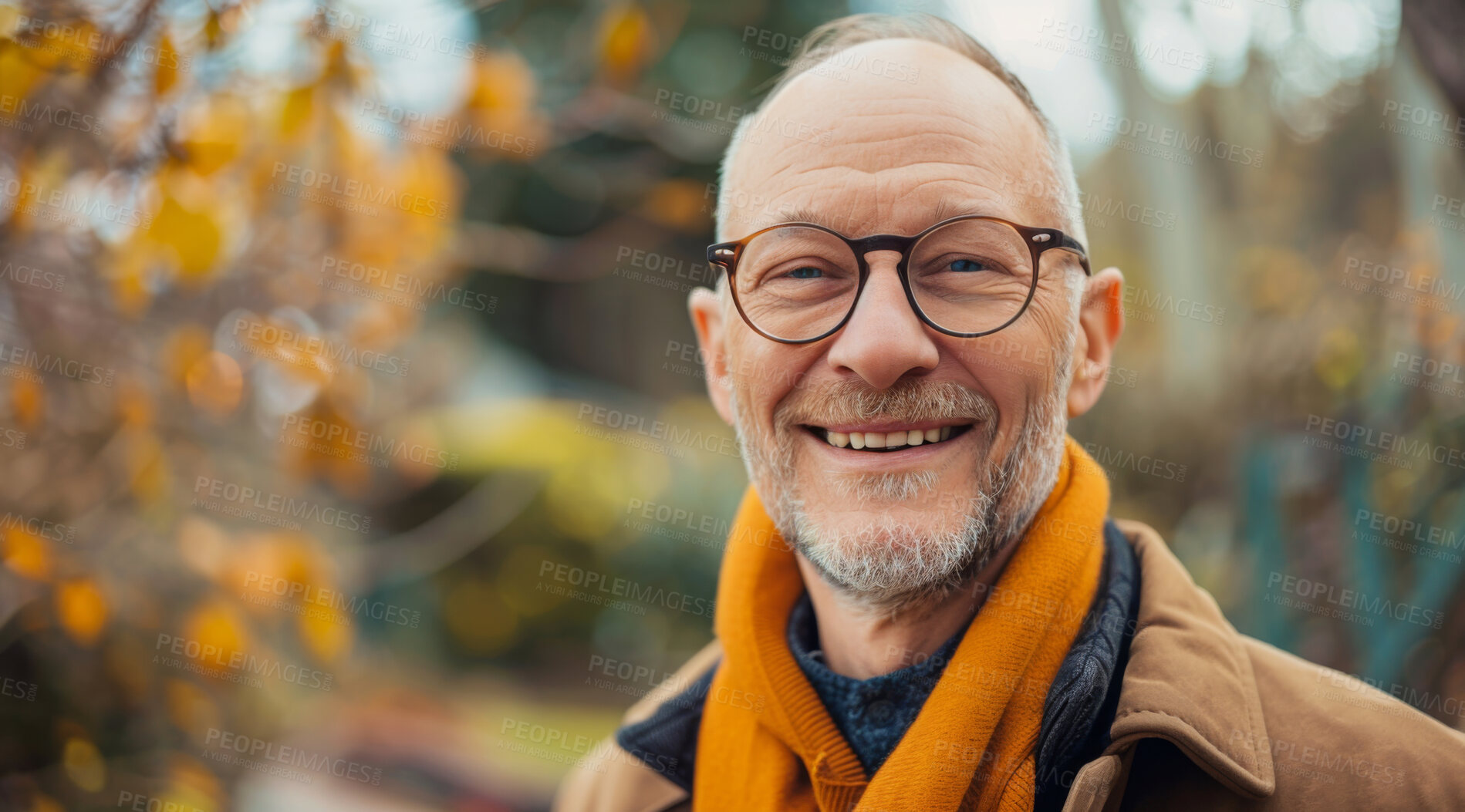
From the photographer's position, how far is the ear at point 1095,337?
1531mm

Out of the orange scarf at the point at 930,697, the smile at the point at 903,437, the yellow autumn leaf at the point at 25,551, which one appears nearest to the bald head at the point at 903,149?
the smile at the point at 903,437

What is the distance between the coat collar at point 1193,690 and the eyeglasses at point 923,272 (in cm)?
59

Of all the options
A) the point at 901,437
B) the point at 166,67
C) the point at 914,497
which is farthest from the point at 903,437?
the point at 166,67

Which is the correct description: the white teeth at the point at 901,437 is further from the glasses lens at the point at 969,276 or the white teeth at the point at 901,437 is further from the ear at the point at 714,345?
the ear at the point at 714,345

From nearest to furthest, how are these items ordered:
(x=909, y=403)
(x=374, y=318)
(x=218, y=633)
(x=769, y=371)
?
1. (x=909, y=403)
2. (x=769, y=371)
3. (x=218, y=633)
4. (x=374, y=318)

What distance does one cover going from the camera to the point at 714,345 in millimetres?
1757

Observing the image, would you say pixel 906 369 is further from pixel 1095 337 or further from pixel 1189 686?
pixel 1189 686

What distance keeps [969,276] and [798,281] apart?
292mm

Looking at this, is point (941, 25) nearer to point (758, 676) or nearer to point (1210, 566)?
point (758, 676)

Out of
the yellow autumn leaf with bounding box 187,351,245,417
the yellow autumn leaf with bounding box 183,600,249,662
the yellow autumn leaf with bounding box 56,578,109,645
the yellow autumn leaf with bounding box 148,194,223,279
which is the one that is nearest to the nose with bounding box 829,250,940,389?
the yellow autumn leaf with bounding box 148,194,223,279

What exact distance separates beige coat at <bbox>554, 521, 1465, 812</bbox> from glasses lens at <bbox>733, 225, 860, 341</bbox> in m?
0.77

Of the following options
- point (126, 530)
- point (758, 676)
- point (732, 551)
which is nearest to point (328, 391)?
point (126, 530)

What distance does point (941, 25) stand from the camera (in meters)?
1.63

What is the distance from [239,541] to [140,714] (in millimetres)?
1081
